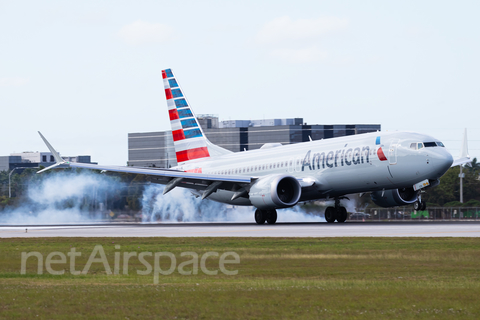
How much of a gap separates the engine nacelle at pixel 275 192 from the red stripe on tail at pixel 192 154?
11.8 m

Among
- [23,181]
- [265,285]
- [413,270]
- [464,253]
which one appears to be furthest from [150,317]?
[23,181]

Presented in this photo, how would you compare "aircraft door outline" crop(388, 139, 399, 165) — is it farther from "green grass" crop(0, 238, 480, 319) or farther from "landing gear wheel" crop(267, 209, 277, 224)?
"green grass" crop(0, 238, 480, 319)

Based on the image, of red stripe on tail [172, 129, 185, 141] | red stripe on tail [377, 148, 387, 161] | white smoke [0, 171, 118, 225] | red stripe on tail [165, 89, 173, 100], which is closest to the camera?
red stripe on tail [377, 148, 387, 161]

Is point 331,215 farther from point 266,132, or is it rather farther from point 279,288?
point 266,132

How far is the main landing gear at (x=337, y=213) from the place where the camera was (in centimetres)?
4806

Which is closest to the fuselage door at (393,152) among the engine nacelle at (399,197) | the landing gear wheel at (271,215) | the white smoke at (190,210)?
the engine nacelle at (399,197)

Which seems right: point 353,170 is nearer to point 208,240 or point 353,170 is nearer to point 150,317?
point 208,240

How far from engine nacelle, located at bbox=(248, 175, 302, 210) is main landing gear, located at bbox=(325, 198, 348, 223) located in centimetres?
448

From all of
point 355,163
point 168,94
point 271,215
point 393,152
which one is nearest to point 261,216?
point 271,215

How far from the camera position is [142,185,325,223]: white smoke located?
55688mm

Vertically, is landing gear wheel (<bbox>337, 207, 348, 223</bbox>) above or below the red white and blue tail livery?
below

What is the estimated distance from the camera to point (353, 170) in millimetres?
42250

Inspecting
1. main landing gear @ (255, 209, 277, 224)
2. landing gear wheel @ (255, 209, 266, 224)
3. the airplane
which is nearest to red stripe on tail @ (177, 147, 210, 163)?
the airplane

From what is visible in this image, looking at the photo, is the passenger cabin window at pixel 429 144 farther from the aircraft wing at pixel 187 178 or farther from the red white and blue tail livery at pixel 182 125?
the red white and blue tail livery at pixel 182 125
